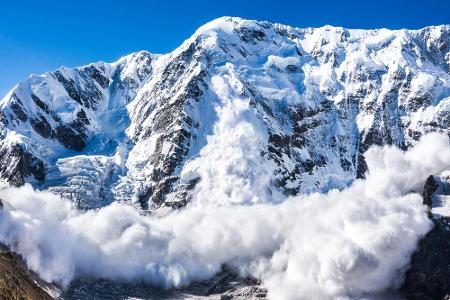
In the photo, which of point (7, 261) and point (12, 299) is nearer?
point (12, 299)

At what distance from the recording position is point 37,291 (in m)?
145

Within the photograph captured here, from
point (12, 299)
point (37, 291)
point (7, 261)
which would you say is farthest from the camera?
point (7, 261)

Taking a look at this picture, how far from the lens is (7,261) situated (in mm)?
163375

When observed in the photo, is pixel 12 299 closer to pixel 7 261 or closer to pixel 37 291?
pixel 37 291

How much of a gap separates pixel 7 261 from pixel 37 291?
21.4 metres

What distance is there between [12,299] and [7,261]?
158 ft

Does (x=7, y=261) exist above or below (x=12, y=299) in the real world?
above

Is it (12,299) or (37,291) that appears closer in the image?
(12,299)

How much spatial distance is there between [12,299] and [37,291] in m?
28.6

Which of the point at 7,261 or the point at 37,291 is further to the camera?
the point at 7,261

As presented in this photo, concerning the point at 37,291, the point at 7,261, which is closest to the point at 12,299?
the point at 37,291

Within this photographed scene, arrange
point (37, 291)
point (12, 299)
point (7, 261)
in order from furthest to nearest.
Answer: point (7, 261) → point (37, 291) → point (12, 299)

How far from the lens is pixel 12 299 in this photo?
4616 inches
